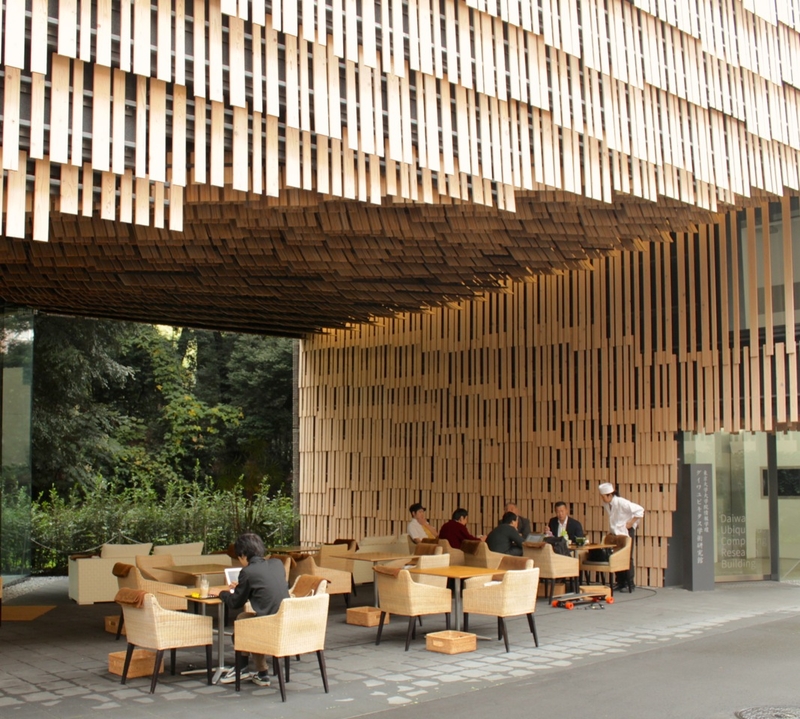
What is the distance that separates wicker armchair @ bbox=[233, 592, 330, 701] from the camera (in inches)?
265

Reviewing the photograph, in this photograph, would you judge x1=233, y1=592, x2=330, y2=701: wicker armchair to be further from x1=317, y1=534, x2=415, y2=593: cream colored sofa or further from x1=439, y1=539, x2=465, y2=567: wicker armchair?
x1=317, y1=534, x2=415, y2=593: cream colored sofa

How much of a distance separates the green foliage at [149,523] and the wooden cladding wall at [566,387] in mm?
A: 1914

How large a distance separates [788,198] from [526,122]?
508 cm

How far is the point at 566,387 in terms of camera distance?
1438 centimetres

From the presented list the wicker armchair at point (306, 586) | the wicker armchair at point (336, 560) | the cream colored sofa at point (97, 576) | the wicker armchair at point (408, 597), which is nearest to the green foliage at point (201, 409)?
the wicker armchair at point (336, 560)

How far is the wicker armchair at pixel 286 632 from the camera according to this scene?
6.73 m

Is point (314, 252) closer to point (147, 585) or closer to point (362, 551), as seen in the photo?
point (147, 585)

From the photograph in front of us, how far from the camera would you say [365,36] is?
24.4ft

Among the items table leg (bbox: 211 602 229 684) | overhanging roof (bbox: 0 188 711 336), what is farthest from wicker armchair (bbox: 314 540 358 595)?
table leg (bbox: 211 602 229 684)

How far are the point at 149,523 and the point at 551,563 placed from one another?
1030cm

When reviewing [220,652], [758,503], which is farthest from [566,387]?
[220,652]

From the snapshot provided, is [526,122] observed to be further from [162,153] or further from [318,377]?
[318,377]

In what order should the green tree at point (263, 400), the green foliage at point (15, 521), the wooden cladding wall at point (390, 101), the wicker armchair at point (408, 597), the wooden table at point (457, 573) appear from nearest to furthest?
the wooden cladding wall at point (390, 101) → the wicker armchair at point (408, 597) → the wooden table at point (457, 573) → the green foliage at point (15, 521) → the green tree at point (263, 400)

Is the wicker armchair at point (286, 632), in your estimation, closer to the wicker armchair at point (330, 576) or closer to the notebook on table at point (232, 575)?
the notebook on table at point (232, 575)
